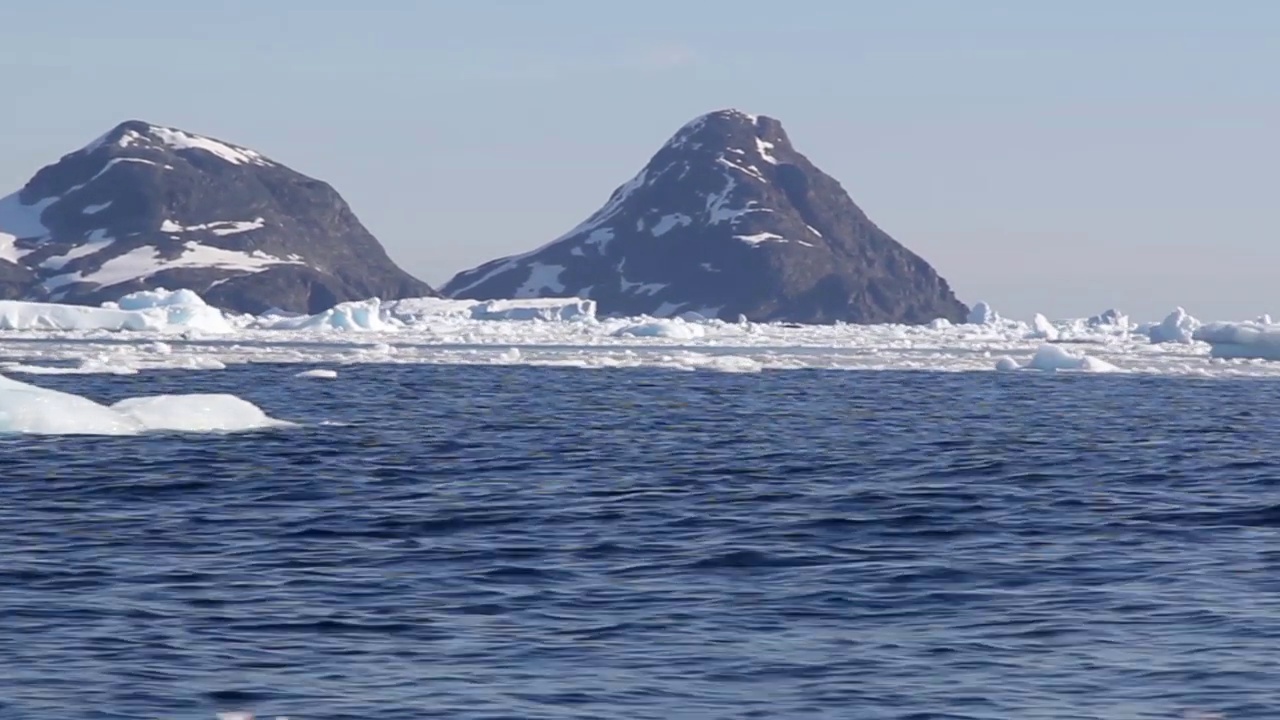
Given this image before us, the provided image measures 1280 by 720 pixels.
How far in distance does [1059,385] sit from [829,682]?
1924 inches

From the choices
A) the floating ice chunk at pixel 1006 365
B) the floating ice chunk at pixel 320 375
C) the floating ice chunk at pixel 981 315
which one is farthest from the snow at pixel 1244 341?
the floating ice chunk at pixel 981 315

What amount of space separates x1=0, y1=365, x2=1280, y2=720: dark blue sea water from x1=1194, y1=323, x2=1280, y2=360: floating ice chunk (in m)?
41.5

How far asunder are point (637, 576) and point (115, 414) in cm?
1840

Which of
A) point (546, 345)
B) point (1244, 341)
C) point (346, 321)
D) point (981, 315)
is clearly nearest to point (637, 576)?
point (1244, 341)

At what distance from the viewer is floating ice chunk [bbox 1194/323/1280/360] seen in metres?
75.0

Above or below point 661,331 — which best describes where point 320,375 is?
below

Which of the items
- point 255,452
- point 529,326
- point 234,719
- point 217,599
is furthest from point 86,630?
point 529,326

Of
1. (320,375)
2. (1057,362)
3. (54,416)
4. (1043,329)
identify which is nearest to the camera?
(54,416)

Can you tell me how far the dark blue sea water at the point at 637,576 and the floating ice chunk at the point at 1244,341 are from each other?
136ft

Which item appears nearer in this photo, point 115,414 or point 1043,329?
point 115,414

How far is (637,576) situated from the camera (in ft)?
57.9

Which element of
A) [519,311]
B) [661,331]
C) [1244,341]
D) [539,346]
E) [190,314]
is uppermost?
[519,311]

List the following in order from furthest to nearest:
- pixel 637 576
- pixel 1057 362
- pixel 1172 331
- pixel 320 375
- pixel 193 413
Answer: pixel 1172 331 < pixel 1057 362 < pixel 320 375 < pixel 193 413 < pixel 637 576

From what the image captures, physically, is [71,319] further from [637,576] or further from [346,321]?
[637,576]
